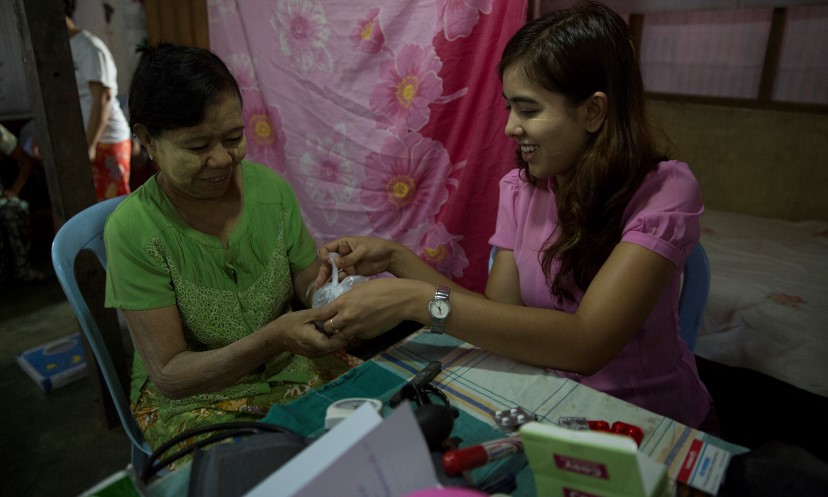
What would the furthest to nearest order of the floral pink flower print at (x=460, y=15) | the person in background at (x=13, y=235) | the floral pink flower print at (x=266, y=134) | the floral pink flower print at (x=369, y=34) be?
1. the person in background at (x=13, y=235)
2. the floral pink flower print at (x=266, y=134)
3. the floral pink flower print at (x=369, y=34)
4. the floral pink flower print at (x=460, y=15)

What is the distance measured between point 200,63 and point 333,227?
1551 mm

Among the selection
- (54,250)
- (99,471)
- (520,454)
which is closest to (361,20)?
(54,250)

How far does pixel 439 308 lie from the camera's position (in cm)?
133

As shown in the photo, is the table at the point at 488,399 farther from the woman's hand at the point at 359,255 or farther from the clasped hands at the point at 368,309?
the woman's hand at the point at 359,255

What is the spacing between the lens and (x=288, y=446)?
85 cm

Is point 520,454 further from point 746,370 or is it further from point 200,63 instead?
point 746,370

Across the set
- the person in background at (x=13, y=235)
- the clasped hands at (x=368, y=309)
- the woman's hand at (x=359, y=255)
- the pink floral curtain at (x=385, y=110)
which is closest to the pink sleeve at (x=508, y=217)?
the woman's hand at (x=359, y=255)

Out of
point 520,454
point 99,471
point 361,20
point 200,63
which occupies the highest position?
point 361,20

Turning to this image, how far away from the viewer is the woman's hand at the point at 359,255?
1689mm

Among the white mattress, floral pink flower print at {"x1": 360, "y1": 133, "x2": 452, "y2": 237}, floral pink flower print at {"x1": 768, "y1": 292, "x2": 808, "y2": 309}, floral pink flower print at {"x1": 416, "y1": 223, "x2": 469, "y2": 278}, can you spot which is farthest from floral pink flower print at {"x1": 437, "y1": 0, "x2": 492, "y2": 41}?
floral pink flower print at {"x1": 768, "y1": 292, "x2": 808, "y2": 309}

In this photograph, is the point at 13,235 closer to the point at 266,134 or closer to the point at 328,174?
the point at 266,134

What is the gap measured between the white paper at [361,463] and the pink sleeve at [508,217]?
1004mm

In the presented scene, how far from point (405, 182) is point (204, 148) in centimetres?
126

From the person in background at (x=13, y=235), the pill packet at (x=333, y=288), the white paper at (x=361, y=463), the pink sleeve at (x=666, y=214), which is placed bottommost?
the person in background at (x=13, y=235)
